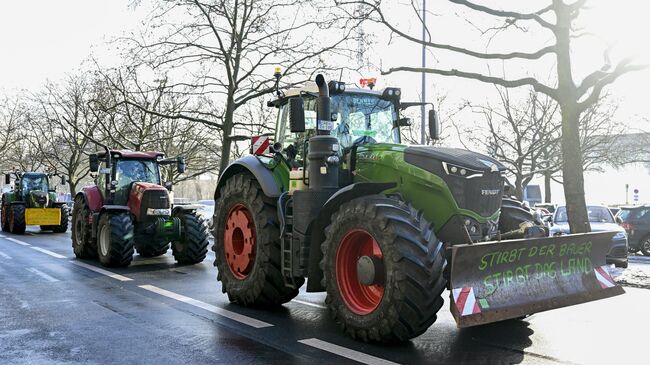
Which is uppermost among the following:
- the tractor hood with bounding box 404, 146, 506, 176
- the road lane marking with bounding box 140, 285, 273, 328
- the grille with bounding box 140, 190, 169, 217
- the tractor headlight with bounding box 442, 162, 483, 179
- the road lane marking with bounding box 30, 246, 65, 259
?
the tractor hood with bounding box 404, 146, 506, 176

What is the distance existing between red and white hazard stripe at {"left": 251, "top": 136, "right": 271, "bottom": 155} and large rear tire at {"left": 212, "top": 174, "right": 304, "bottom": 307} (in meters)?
0.47

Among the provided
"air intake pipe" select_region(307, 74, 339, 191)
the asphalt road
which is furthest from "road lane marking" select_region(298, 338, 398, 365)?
"air intake pipe" select_region(307, 74, 339, 191)

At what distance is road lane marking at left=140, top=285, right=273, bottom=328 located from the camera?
6.85m

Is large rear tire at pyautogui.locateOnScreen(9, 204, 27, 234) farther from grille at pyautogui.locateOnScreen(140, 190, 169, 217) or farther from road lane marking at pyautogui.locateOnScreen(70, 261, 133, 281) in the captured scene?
grille at pyautogui.locateOnScreen(140, 190, 169, 217)

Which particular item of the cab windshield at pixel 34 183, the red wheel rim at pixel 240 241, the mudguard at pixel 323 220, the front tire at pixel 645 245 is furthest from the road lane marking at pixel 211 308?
the cab windshield at pixel 34 183

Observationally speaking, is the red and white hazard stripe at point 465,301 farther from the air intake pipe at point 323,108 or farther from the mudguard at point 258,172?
the mudguard at point 258,172

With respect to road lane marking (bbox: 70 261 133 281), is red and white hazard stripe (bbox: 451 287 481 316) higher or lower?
higher

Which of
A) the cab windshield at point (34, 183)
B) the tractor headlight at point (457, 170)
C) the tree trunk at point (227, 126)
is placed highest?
the tree trunk at point (227, 126)

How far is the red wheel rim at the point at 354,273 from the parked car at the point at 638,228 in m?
15.5

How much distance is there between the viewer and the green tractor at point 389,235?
211 inches

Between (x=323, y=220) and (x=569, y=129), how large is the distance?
732 cm

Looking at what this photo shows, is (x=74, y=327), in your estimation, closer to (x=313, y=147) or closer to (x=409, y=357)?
(x=313, y=147)

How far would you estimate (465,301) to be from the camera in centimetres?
527

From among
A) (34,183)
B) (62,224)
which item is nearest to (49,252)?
(62,224)
